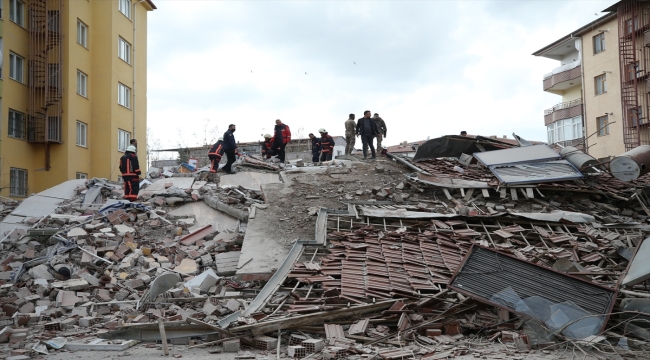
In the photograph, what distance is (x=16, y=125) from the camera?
19906mm

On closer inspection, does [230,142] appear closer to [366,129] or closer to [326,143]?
[326,143]

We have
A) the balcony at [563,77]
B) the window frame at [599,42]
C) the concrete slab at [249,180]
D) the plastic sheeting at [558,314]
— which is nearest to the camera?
the plastic sheeting at [558,314]

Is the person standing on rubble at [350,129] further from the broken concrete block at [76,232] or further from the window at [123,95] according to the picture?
the window at [123,95]

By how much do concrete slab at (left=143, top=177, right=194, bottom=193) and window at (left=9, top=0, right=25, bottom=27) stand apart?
1019cm

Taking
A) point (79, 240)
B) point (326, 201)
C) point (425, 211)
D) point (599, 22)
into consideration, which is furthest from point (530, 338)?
point (599, 22)

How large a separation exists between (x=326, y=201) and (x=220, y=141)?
494cm

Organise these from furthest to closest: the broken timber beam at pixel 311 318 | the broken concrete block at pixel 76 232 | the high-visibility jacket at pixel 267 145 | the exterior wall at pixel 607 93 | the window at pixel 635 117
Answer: the exterior wall at pixel 607 93, the window at pixel 635 117, the high-visibility jacket at pixel 267 145, the broken concrete block at pixel 76 232, the broken timber beam at pixel 311 318

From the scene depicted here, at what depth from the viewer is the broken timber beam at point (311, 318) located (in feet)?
21.8

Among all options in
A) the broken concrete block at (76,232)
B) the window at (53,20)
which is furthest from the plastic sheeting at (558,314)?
the window at (53,20)

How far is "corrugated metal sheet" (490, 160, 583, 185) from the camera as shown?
12.8 metres

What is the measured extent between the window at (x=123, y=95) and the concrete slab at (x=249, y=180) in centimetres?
1124

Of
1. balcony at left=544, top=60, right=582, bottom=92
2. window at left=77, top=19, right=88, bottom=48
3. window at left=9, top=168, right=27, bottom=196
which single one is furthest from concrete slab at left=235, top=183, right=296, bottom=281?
balcony at left=544, top=60, right=582, bottom=92

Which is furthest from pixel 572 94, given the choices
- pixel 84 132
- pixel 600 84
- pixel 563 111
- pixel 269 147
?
pixel 84 132

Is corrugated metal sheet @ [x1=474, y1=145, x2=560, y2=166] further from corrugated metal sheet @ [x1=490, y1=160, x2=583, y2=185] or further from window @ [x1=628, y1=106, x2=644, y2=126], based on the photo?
window @ [x1=628, y1=106, x2=644, y2=126]
